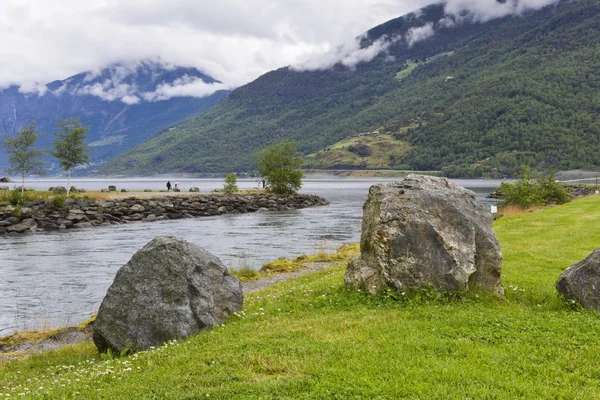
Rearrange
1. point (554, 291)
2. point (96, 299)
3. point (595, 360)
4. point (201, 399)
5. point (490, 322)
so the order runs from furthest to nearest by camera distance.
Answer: point (96, 299) → point (554, 291) → point (490, 322) → point (595, 360) → point (201, 399)

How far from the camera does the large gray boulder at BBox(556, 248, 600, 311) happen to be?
11.5m

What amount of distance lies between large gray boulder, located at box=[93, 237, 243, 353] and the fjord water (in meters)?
7.98

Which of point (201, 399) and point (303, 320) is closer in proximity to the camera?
point (201, 399)

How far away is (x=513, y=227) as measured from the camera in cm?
3111

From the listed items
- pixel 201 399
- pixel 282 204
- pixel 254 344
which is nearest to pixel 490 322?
pixel 254 344

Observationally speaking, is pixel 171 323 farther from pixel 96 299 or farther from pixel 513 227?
pixel 513 227

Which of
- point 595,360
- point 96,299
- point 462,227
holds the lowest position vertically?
point 96,299

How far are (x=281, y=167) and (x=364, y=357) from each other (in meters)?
93.9

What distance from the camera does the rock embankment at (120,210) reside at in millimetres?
55938

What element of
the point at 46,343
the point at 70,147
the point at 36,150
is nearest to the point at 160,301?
the point at 46,343

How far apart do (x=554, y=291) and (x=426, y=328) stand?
16.2ft

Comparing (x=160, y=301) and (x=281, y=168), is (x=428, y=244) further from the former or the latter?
(x=281, y=168)

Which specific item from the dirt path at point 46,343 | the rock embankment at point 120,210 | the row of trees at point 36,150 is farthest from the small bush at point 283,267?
the row of trees at point 36,150

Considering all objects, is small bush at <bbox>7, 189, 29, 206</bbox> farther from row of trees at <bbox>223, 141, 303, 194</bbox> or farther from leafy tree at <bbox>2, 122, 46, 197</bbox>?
row of trees at <bbox>223, 141, 303, 194</bbox>
